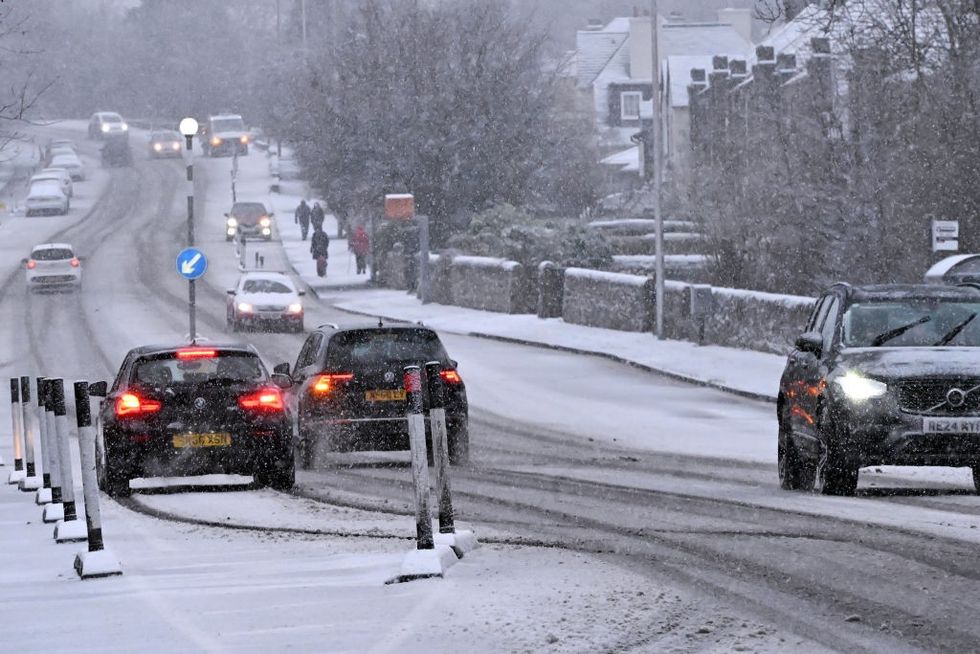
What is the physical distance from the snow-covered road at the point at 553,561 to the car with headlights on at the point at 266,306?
22.9 m

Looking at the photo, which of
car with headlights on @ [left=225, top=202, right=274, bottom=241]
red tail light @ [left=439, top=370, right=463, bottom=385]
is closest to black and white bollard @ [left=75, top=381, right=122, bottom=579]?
red tail light @ [left=439, top=370, right=463, bottom=385]

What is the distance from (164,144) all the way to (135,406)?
3838 inches

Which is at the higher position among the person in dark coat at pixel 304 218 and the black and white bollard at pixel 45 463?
the person in dark coat at pixel 304 218

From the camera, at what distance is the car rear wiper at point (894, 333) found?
15078 millimetres

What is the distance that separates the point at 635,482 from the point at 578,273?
28.7 metres

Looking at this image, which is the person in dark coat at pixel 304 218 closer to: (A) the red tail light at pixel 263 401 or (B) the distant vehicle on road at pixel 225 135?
(B) the distant vehicle on road at pixel 225 135

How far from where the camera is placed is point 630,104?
115 metres

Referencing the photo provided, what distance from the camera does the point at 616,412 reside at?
26.9 metres

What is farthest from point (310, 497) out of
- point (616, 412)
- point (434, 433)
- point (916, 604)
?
point (616, 412)

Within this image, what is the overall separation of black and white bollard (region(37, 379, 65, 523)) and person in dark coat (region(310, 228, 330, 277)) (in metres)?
46.3

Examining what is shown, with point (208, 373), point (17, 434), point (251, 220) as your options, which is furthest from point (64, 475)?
point (251, 220)

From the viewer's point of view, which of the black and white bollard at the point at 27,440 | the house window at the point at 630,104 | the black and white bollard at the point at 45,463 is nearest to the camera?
the black and white bollard at the point at 45,463

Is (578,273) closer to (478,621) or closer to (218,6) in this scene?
(478,621)

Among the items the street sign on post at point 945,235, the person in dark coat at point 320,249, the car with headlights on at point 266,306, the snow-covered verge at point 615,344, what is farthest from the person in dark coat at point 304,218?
the street sign on post at point 945,235
